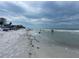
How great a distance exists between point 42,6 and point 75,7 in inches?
42.9

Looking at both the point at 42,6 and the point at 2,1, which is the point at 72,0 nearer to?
the point at 42,6

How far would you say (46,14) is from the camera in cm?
388

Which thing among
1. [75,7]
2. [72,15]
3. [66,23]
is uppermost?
[75,7]

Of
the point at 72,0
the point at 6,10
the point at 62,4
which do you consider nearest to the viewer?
the point at 72,0

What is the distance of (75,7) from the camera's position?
145 inches

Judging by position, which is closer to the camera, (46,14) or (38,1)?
(38,1)

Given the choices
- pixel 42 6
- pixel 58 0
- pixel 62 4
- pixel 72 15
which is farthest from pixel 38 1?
pixel 72 15

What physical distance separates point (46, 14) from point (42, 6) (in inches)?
15.4

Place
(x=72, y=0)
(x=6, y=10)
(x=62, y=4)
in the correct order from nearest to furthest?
(x=72, y=0)
(x=62, y=4)
(x=6, y=10)

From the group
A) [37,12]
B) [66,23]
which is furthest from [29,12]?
[66,23]

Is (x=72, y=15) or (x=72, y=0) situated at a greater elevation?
(x=72, y=0)

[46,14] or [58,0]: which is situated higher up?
[58,0]

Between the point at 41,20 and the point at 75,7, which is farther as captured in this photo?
the point at 41,20

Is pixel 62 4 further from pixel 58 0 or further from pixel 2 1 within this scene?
pixel 2 1
